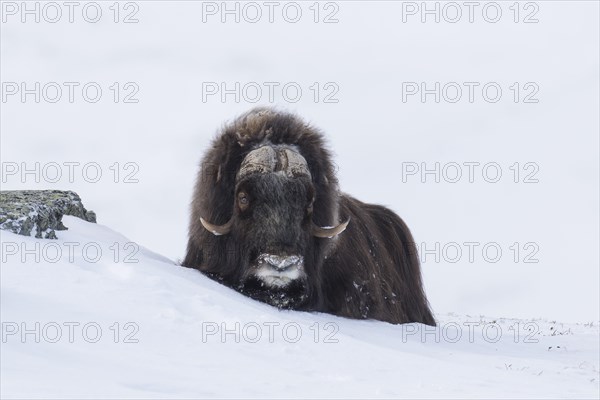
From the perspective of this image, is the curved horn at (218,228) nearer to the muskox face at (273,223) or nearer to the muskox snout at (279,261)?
the muskox face at (273,223)

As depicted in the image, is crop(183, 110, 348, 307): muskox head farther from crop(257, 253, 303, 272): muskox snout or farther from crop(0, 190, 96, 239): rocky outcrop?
crop(0, 190, 96, 239): rocky outcrop

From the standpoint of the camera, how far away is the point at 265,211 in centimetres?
629

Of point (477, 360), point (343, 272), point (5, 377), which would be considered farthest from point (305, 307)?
point (5, 377)

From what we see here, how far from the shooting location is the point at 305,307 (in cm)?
654

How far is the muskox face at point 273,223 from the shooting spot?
6246 mm

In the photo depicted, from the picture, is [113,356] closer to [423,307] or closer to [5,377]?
[5,377]

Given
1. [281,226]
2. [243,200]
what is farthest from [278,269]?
[243,200]

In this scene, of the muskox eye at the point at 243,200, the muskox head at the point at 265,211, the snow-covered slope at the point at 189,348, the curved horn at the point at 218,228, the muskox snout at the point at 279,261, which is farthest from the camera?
the curved horn at the point at 218,228

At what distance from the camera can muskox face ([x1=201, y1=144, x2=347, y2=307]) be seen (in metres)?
6.25

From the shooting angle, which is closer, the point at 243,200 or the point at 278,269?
the point at 278,269

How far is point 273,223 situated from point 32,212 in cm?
172

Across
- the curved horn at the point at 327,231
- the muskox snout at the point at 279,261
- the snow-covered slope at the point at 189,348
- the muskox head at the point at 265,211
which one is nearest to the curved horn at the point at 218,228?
the muskox head at the point at 265,211

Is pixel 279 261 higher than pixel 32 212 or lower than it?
lower

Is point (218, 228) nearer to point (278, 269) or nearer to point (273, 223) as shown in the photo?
point (273, 223)
